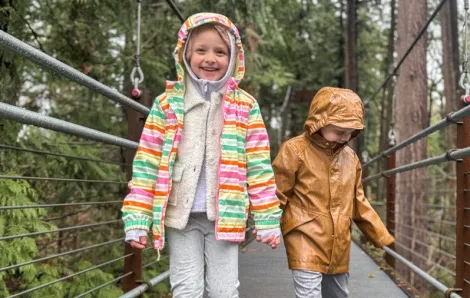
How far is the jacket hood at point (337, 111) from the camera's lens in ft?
7.40

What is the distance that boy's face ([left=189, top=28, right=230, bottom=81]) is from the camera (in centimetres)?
198

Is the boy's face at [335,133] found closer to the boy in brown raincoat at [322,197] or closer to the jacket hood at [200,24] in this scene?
the boy in brown raincoat at [322,197]

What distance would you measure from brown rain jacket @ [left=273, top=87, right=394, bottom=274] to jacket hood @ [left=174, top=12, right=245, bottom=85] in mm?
454

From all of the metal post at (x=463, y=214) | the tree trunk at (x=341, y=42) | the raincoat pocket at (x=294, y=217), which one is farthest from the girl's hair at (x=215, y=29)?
the tree trunk at (x=341, y=42)

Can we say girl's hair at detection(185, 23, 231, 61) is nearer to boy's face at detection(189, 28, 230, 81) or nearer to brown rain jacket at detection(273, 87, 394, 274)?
boy's face at detection(189, 28, 230, 81)

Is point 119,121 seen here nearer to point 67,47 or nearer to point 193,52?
point 67,47

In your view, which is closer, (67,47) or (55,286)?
(55,286)

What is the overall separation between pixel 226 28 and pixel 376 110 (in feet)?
48.7

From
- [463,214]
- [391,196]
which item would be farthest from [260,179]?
[391,196]

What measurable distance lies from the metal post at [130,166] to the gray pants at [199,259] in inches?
31.4

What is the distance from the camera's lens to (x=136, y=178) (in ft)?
6.18

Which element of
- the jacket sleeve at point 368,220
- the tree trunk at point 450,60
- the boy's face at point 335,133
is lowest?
the jacket sleeve at point 368,220

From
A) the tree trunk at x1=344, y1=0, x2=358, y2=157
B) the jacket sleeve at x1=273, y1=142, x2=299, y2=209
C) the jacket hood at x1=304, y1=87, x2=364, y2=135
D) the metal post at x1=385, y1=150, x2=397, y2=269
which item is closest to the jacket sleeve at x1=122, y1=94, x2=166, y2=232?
the jacket sleeve at x1=273, y1=142, x2=299, y2=209

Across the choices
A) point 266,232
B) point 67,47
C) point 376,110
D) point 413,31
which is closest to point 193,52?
point 266,232
